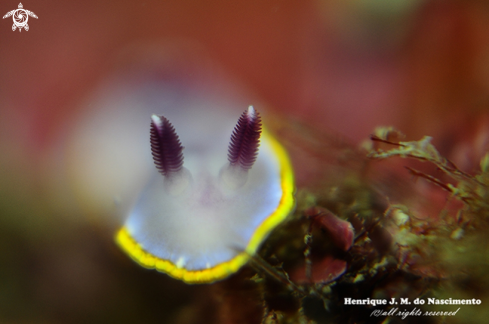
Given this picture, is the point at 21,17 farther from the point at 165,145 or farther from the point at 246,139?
the point at 246,139

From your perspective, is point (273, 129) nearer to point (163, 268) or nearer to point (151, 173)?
point (151, 173)

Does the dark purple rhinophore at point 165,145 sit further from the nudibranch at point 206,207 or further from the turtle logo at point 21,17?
the turtle logo at point 21,17

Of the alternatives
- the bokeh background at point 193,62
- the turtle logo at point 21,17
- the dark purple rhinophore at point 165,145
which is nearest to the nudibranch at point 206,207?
the dark purple rhinophore at point 165,145

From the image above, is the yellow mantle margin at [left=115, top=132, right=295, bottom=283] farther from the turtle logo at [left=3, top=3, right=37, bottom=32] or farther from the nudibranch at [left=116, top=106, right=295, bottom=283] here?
the turtle logo at [left=3, top=3, right=37, bottom=32]

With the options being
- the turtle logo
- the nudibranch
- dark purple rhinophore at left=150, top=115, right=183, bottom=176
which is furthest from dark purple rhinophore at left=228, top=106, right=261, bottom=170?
the turtle logo

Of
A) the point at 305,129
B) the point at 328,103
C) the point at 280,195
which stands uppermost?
the point at 328,103

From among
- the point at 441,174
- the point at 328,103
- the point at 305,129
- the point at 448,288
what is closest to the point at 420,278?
the point at 448,288
